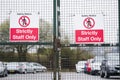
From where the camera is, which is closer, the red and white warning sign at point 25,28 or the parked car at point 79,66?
the red and white warning sign at point 25,28

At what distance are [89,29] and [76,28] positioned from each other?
1.06ft

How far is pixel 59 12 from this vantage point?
8.70m

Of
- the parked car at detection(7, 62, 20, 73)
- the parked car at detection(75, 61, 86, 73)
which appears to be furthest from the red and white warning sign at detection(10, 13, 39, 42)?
the parked car at detection(75, 61, 86, 73)

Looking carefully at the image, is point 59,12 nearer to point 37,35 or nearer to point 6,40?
point 37,35

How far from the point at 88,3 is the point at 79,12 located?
0.34 meters

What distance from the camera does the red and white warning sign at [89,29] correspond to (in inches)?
332

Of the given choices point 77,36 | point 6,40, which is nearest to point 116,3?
point 77,36

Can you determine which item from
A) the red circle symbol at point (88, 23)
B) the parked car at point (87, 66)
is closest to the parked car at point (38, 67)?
the parked car at point (87, 66)

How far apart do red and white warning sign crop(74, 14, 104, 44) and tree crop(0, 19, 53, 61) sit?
0.79 metres

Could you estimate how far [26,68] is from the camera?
9094 mm

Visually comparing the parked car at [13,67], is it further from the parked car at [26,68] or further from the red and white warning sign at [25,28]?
the red and white warning sign at [25,28]

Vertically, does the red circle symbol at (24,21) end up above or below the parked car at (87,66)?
above

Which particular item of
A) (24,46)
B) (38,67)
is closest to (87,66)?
(38,67)

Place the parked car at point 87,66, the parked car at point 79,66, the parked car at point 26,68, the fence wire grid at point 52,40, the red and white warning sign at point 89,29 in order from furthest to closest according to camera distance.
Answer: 1. the parked car at point 87,66
2. the parked car at point 79,66
3. the parked car at point 26,68
4. the fence wire grid at point 52,40
5. the red and white warning sign at point 89,29
